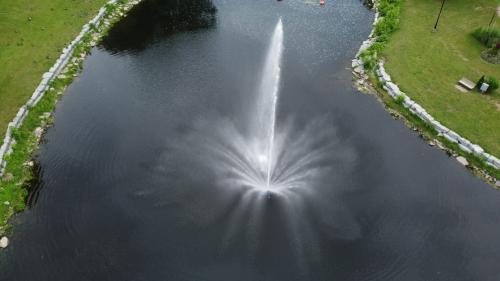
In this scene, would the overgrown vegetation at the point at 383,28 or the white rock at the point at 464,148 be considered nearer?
the white rock at the point at 464,148

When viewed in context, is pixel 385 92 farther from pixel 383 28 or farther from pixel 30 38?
pixel 30 38

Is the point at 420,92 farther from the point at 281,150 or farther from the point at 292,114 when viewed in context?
the point at 281,150

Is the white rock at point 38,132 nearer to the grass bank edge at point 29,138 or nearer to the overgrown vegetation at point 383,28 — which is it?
the grass bank edge at point 29,138

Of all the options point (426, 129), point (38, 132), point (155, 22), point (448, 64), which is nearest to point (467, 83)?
point (448, 64)

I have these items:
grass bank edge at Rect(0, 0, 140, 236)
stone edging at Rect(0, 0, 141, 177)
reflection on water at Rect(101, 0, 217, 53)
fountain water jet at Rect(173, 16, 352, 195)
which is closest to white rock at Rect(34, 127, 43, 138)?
grass bank edge at Rect(0, 0, 140, 236)

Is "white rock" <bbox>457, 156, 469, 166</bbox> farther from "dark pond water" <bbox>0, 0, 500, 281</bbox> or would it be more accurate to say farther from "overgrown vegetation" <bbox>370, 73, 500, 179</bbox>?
"dark pond water" <bbox>0, 0, 500, 281</bbox>

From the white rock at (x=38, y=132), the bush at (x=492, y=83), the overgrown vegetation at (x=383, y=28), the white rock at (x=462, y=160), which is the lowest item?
the white rock at (x=462, y=160)

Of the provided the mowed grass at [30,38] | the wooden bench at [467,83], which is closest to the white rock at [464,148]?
the wooden bench at [467,83]

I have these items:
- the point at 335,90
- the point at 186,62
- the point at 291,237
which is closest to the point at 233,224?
the point at 291,237
